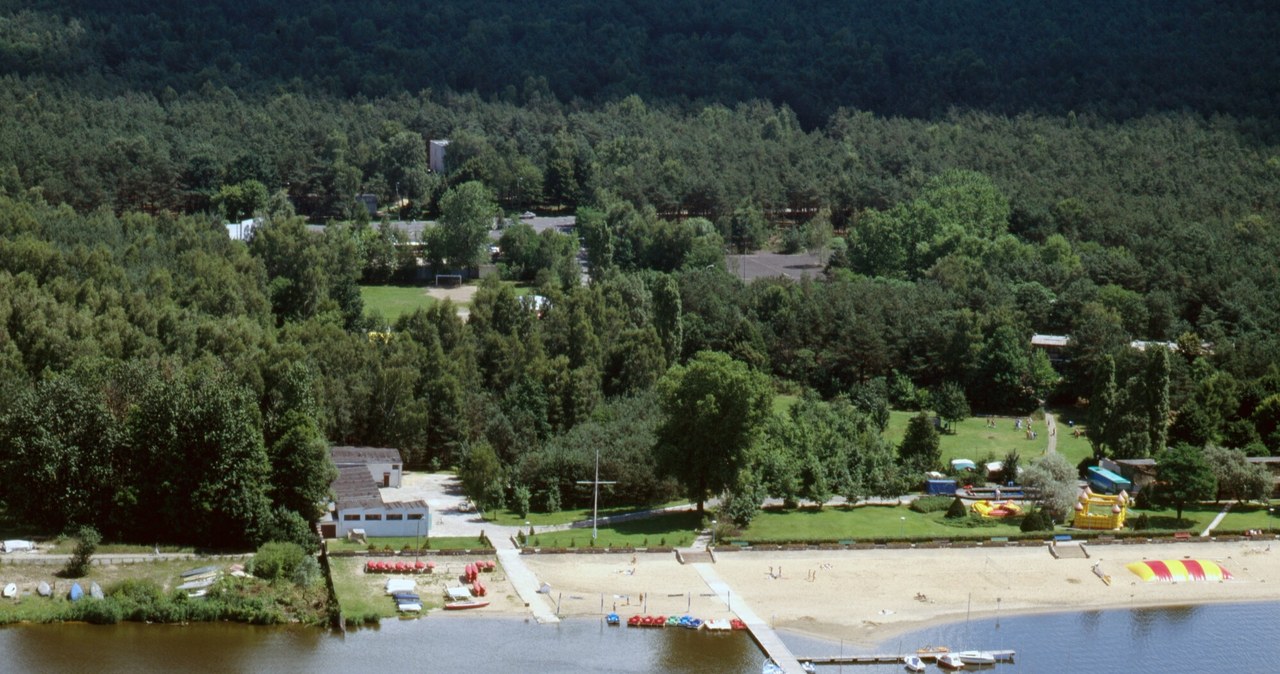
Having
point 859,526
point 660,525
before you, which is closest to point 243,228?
point 660,525

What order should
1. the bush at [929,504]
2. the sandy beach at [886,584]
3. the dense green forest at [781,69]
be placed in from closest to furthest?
the sandy beach at [886,584] → the bush at [929,504] → the dense green forest at [781,69]

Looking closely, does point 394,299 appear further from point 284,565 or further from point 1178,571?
point 1178,571

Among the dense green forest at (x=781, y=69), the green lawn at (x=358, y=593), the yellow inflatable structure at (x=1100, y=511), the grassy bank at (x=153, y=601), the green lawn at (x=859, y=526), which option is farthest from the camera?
the dense green forest at (x=781, y=69)

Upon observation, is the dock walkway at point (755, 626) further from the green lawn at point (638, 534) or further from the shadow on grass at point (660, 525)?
the shadow on grass at point (660, 525)

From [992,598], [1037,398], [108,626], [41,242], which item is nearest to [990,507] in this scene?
[992,598]

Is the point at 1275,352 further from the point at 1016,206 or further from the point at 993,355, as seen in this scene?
the point at 1016,206

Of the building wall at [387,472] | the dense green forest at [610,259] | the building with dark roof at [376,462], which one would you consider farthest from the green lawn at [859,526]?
the building with dark roof at [376,462]
